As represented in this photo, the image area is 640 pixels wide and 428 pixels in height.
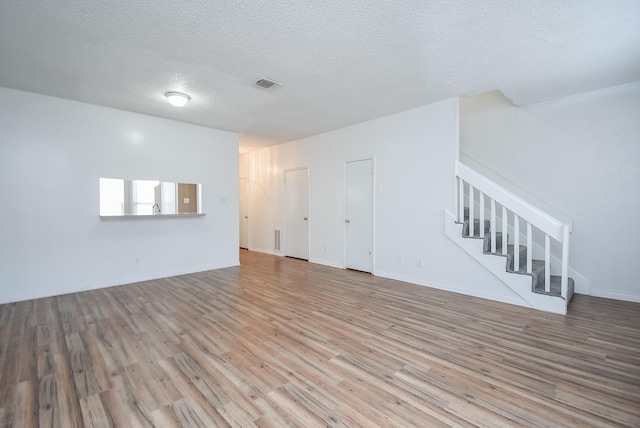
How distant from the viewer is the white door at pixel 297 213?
6402 millimetres

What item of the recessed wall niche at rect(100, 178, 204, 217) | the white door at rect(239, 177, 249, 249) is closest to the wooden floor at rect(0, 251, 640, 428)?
the recessed wall niche at rect(100, 178, 204, 217)

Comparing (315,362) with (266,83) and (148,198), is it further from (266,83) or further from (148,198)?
(148,198)

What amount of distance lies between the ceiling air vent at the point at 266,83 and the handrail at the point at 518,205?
8.94 feet

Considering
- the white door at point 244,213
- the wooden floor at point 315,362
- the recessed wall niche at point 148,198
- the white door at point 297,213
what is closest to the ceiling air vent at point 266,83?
the recessed wall niche at point 148,198

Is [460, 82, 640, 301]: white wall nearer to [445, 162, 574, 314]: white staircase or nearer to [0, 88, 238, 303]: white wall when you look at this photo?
[445, 162, 574, 314]: white staircase

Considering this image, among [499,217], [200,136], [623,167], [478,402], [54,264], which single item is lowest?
[478,402]

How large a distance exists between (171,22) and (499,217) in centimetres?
495

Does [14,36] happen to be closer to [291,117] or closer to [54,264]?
[54,264]

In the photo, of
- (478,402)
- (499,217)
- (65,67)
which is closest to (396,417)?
(478,402)

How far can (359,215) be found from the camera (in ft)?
17.4

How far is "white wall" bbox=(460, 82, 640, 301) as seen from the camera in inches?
143

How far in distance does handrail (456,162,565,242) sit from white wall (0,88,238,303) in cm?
444

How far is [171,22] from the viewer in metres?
2.33

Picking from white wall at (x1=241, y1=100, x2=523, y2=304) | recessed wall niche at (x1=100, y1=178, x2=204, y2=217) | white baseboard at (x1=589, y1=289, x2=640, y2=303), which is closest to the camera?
white baseboard at (x1=589, y1=289, x2=640, y2=303)
